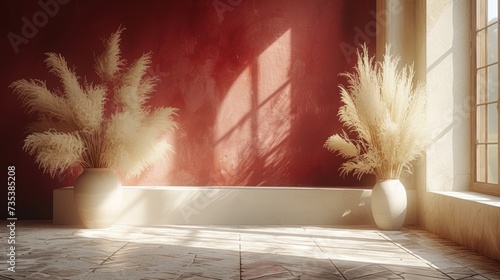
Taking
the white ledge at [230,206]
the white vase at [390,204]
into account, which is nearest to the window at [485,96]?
the white vase at [390,204]

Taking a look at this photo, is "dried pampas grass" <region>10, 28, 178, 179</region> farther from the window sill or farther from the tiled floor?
the window sill

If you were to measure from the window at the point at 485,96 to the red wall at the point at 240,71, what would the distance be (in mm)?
1274

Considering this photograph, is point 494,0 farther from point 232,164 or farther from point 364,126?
point 232,164

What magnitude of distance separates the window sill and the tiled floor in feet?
1.25

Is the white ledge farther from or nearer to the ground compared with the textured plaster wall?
nearer to the ground

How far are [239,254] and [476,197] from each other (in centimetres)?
196

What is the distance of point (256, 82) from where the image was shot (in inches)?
225

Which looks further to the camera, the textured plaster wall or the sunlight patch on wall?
the sunlight patch on wall

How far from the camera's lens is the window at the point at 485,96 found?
4246 mm

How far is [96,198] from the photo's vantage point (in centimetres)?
489

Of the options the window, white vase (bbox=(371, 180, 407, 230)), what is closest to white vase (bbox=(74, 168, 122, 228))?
white vase (bbox=(371, 180, 407, 230))

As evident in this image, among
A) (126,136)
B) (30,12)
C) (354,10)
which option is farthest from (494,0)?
(30,12)

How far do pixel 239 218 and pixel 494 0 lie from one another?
9.91ft

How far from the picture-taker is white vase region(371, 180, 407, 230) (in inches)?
187
